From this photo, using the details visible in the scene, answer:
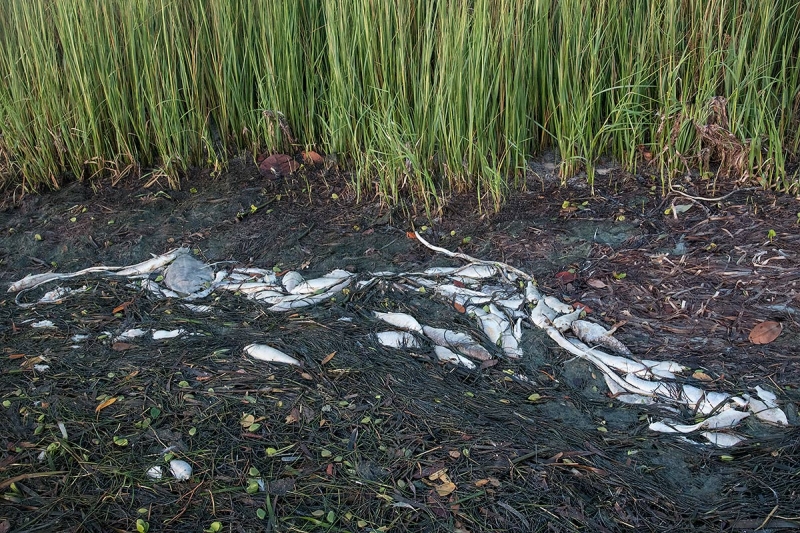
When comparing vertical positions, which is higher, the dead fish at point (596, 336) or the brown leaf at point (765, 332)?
the brown leaf at point (765, 332)

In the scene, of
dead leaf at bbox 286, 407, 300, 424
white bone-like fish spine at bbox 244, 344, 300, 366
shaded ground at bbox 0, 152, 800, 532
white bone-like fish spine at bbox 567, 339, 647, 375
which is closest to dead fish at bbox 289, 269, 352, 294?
shaded ground at bbox 0, 152, 800, 532

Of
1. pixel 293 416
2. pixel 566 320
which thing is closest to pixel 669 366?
pixel 566 320

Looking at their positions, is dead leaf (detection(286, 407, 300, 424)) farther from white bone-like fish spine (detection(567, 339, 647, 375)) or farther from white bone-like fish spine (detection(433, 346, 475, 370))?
white bone-like fish spine (detection(567, 339, 647, 375))

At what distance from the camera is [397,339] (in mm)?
2113

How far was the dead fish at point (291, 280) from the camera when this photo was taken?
2418mm

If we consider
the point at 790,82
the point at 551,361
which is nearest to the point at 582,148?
the point at 790,82

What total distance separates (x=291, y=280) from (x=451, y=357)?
0.69 metres

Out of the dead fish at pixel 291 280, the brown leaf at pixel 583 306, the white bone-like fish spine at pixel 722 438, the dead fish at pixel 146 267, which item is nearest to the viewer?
the white bone-like fish spine at pixel 722 438

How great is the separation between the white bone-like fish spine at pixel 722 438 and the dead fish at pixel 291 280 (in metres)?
1.37

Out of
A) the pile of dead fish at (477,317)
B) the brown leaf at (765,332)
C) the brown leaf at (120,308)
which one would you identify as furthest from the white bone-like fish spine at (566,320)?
the brown leaf at (120,308)

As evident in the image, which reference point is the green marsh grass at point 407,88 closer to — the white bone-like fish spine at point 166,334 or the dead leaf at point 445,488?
the white bone-like fish spine at point 166,334

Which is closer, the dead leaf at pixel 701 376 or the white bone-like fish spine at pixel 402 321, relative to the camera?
the dead leaf at pixel 701 376

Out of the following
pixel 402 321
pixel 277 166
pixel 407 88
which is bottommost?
pixel 402 321

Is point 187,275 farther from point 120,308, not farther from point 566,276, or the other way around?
point 566,276
